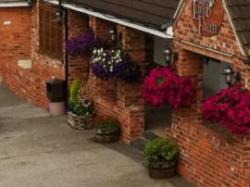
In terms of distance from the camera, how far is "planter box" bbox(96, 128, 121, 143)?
52.3ft

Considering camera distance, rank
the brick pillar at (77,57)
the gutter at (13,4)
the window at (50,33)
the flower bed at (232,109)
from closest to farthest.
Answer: the flower bed at (232,109) < the brick pillar at (77,57) < the window at (50,33) < the gutter at (13,4)

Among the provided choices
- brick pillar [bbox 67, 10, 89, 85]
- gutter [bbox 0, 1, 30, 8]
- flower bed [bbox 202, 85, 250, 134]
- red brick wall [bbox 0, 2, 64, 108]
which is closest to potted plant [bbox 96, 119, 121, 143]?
brick pillar [bbox 67, 10, 89, 85]

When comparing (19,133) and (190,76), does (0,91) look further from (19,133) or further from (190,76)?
(190,76)

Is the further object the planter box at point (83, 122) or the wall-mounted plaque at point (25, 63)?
the wall-mounted plaque at point (25, 63)

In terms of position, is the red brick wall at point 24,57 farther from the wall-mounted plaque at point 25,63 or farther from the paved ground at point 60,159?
the paved ground at point 60,159

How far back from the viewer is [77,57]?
18703 mm

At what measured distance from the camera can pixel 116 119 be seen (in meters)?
16.3

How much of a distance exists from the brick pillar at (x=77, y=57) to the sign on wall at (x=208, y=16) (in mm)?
6136

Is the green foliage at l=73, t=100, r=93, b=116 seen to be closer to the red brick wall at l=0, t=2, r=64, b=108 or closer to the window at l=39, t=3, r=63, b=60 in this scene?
the red brick wall at l=0, t=2, r=64, b=108

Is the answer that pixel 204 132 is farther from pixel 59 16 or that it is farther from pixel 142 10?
pixel 59 16

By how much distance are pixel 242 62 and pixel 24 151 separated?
19.0 ft

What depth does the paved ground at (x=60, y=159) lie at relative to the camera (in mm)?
13727

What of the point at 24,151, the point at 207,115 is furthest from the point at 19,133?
the point at 207,115

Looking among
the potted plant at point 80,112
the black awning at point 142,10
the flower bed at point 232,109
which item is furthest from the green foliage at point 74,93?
the flower bed at point 232,109
